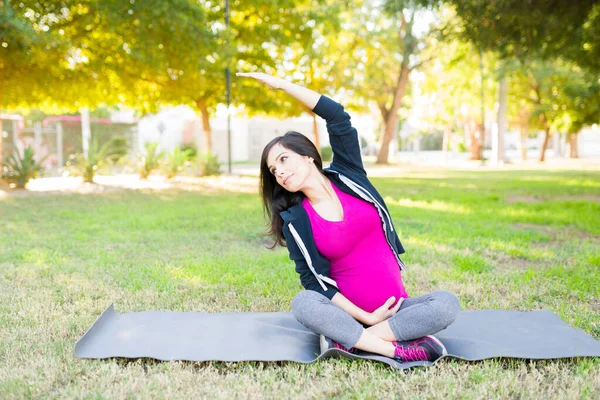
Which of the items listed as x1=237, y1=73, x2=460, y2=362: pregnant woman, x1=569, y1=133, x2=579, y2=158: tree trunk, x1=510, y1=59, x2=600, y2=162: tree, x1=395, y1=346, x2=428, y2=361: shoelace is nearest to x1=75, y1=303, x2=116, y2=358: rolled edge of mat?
x1=237, y1=73, x2=460, y2=362: pregnant woman

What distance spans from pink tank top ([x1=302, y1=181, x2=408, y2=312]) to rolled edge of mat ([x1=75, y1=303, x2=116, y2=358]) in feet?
4.60

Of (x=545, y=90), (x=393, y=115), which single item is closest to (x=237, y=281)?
(x=393, y=115)

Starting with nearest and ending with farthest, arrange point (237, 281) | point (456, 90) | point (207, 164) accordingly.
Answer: point (237, 281)
point (207, 164)
point (456, 90)

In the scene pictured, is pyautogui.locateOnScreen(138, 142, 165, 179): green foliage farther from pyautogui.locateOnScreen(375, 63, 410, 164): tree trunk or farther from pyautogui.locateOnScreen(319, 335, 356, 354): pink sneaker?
pyautogui.locateOnScreen(319, 335, 356, 354): pink sneaker

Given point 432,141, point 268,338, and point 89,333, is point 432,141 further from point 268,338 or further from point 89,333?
point 89,333

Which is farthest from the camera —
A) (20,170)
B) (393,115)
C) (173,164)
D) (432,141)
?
(432,141)

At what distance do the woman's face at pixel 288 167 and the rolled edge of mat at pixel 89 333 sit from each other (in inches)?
55.3

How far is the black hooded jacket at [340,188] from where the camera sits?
311 centimetres

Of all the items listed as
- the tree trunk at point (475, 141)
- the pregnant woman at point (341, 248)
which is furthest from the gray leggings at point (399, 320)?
the tree trunk at point (475, 141)

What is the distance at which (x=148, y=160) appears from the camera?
58.1 ft

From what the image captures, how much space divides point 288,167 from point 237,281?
6.38ft

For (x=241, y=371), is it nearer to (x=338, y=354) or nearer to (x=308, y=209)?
(x=338, y=354)

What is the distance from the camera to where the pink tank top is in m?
3.13

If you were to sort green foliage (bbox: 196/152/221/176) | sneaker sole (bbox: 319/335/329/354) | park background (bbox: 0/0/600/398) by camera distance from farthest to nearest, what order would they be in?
green foliage (bbox: 196/152/221/176), sneaker sole (bbox: 319/335/329/354), park background (bbox: 0/0/600/398)
